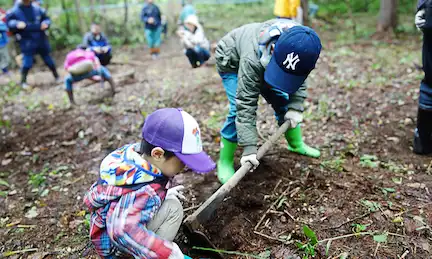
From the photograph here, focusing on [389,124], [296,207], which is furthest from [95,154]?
[389,124]

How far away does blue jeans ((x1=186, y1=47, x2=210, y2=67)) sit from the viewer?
5.39 m

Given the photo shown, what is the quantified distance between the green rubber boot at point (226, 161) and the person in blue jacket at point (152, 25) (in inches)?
276

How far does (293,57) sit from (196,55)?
3.66 m

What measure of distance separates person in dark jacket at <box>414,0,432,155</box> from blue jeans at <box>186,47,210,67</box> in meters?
2.95

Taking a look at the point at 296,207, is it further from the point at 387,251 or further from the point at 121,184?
the point at 121,184

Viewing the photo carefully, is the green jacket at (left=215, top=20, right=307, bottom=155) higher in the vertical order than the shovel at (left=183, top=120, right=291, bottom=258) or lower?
higher

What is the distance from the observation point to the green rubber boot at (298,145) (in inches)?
140

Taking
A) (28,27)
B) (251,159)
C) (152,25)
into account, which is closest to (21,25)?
(28,27)

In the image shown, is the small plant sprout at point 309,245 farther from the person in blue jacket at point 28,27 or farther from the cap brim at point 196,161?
the person in blue jacket at point 28,27

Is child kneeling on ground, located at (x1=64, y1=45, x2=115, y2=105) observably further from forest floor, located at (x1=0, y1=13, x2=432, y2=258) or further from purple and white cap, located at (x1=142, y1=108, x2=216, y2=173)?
purple and white cap, located at (x1=142, y1=108, x2=216, y2=173)

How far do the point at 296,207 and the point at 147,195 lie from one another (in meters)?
1.41

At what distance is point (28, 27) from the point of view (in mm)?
7203

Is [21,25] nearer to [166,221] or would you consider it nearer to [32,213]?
[32,213]

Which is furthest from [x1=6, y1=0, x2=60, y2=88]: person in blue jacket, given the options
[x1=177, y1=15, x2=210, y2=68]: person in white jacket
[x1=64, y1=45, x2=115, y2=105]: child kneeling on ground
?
[x1=177, y1=15, x2=210, y2=68]: person in white jacket
